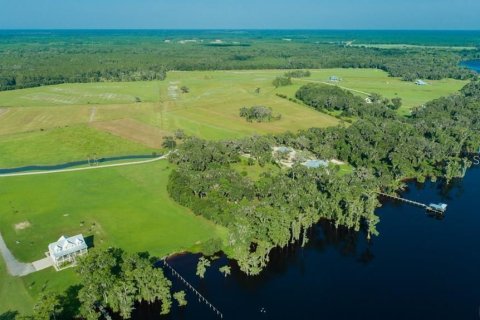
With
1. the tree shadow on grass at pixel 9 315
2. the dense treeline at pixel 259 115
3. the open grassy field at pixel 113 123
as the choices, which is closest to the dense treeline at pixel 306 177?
the open grassy field at pixel 113 123

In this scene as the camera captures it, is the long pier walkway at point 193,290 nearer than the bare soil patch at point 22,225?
Yes

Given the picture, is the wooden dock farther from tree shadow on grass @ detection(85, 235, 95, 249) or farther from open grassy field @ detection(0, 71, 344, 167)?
tree shadow on grass @ detection(85, 235, 95, 249)

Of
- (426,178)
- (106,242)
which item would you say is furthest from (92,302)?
(426,178)

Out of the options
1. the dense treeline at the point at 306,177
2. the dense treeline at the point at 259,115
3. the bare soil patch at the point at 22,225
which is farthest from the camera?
the dense treeline at the point at 259,115

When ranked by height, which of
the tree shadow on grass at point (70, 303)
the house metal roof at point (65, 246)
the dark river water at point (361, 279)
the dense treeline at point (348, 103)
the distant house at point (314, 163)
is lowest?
the tree shadow on grass at point (70, 303)

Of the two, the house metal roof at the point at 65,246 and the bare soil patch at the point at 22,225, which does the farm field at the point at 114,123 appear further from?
the house metal roof at the point at 65,246

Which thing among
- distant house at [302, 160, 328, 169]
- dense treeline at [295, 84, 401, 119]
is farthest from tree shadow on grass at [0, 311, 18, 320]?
dense treeline at [295, 84, 401, 119]
